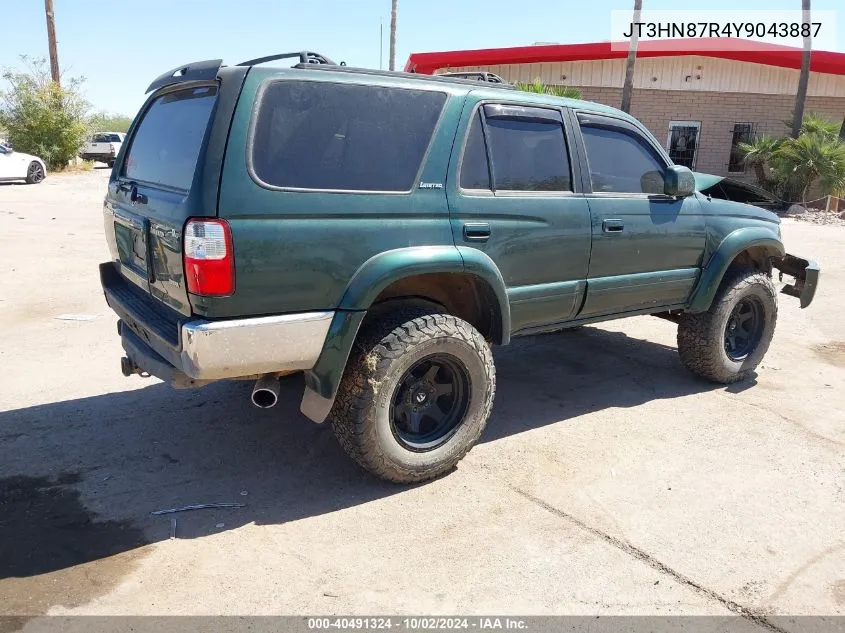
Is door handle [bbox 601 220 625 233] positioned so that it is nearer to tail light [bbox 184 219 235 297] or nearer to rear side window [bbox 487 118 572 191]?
rear side window [bbox 487 118 572 191]

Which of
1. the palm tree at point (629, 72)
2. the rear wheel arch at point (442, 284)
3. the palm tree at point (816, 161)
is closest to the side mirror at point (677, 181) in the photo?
the rear wheel arch at point (442, 284)

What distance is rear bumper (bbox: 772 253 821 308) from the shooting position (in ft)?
18.0

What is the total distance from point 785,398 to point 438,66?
17.0 metres

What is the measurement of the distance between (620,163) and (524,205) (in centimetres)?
103

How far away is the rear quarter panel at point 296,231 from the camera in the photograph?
297 cm

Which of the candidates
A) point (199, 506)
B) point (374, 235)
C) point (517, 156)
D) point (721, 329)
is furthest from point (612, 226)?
point (199, 506)

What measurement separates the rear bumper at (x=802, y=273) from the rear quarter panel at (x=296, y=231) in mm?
3593

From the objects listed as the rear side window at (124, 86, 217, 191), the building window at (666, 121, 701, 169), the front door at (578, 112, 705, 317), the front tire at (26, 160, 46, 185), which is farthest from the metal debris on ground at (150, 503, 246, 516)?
the building window at (666, 121, 701, 169)

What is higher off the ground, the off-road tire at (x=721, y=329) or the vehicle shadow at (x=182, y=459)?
the off-road tire at (x=721, y=329)

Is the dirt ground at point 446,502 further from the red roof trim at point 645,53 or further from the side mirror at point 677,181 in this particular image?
the red roof trim at point 645,53

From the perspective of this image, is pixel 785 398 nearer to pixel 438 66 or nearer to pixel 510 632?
pixel 510 632

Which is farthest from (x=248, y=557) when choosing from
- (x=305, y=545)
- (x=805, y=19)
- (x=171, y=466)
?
(x=805, y=19)

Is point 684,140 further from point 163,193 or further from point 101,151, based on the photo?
point 101,151

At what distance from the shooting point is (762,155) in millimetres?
18891
